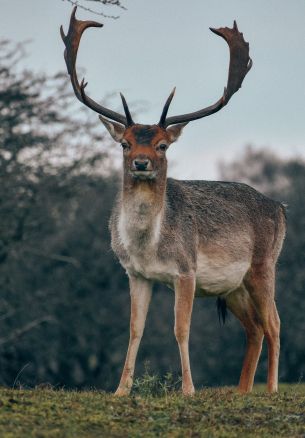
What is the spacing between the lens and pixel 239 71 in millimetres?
13508

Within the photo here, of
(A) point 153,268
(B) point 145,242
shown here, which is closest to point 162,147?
(B) point 145,242

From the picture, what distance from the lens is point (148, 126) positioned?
12.6 meters

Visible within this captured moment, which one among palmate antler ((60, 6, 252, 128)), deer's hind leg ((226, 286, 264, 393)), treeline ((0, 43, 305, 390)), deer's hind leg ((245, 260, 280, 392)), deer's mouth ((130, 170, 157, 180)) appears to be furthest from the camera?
treeline ((0, 43, 305, 390))

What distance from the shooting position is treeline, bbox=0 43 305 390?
81.8 feet

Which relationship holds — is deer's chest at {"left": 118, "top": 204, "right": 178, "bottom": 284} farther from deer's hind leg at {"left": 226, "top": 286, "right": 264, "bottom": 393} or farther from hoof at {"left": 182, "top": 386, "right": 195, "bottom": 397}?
deer's hind leg at {"left": 226, "top": 286, "right": 264, "bottom": 393}

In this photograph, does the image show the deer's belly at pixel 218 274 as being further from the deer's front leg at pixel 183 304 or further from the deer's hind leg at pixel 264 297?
the deer's front leg at pixel 183 304

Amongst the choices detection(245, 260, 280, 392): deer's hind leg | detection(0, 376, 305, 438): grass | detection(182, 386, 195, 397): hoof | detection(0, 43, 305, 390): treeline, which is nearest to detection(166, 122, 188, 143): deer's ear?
detection(245, 260, 280, 392): deer's hind leg

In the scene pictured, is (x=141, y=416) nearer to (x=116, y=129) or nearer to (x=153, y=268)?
(x=153, y=268)

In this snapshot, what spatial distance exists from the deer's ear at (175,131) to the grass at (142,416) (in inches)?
120

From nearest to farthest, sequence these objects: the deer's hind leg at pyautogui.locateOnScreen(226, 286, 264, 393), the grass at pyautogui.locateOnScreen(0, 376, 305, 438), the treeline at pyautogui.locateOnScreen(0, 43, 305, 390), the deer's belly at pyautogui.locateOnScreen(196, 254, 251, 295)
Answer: the grass at pyautogui.locateOnScreen(0, 376, 305, 438)
the deer's belly at pyautogui.locateOnScreen(196, 254, 251, 295)
the deer's hind leg at pyautogui.locateOnScreen(226, 286, 264, 393)
the treeline at pyautogui.locateOnScreen(0, 43, 305, 390)

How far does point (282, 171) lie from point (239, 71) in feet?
183

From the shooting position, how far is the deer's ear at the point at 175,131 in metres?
12.8

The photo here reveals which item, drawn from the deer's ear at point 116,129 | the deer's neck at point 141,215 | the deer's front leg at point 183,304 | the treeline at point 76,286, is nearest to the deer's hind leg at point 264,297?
the deer's front leg at point 183,304

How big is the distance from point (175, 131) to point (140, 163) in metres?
1.06
